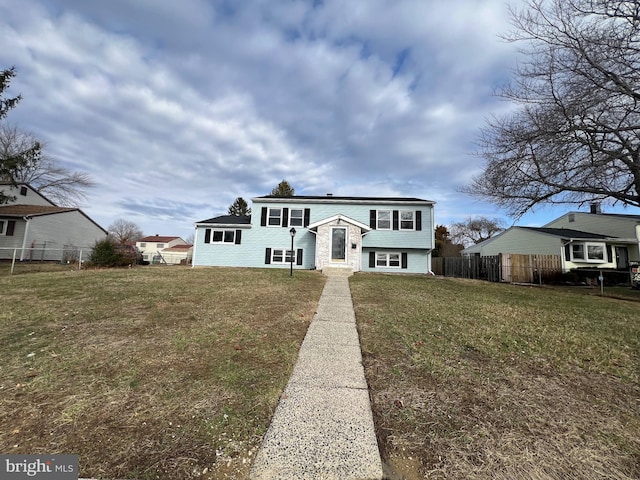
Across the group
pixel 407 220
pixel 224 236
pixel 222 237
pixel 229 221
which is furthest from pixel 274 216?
pixel 407 220

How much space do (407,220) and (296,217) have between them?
25.6 ft

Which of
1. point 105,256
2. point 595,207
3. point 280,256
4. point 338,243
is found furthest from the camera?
point 595,207

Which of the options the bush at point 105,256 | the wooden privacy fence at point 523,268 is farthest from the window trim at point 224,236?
the wooden privacy fence at point 523,268

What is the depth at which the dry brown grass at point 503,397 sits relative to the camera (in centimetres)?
203

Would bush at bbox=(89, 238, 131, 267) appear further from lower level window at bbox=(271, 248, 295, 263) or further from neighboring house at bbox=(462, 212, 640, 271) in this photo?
neighboring house at bbox=(462, 212, 640, 271)

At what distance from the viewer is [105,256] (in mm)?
15945

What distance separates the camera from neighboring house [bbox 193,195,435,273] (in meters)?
19.0

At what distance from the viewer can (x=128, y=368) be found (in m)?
3.36

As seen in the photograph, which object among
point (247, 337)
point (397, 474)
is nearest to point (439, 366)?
point (397, 474)

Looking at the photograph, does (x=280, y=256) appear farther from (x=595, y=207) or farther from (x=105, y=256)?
(x=595, y=207)

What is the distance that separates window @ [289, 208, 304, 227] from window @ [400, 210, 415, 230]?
23.1 feet

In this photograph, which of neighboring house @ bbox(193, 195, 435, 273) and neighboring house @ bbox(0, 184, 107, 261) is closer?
neighboring house @ bbox(193, 195, 435, 273)

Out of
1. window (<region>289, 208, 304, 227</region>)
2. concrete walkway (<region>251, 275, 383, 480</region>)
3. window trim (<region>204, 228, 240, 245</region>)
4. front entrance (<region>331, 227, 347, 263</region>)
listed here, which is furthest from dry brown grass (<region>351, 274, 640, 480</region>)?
window trim (<region>204, 228, 240, 245</region>)

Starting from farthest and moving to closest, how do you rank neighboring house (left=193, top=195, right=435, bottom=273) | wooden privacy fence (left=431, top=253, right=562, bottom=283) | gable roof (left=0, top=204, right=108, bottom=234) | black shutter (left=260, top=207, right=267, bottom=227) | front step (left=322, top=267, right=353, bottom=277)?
gable roof (left=0, top=204, right=108, bottom=234), black shutter (left=260, top=207, right=267, bottom=227), neighboring house (left=193, top=195, right=435, bottom=273), wooden privacy fence (left=431, top=253, right=562, bottom=283), front step (left=322, top=267, right=353, bottom=277)
